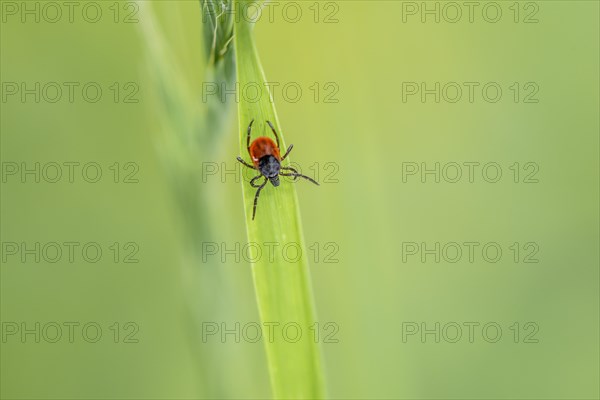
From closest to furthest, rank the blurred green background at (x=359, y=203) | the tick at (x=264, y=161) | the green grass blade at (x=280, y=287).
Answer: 1. the green grass blade at (x=280, y=287)
2. the tick at (x=264, y=161)
3. the blurred green background at (x=359, y=203)

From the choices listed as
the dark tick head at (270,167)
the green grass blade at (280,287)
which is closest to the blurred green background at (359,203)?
the dark tick head at (270,167)

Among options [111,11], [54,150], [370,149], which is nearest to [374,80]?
[370,149]

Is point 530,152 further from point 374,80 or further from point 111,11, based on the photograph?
point 111,11

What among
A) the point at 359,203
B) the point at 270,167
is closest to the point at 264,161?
the point at 270,167

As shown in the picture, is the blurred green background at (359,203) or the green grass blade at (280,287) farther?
the blurred green background at (359,203)

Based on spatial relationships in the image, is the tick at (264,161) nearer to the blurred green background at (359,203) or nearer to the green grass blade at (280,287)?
the green grass blade at (280,287)

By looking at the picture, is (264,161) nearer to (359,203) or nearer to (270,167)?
(270,167)
